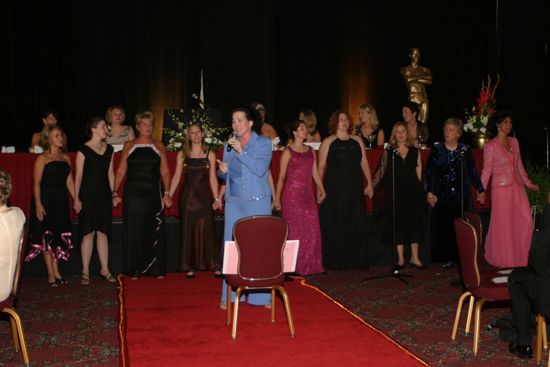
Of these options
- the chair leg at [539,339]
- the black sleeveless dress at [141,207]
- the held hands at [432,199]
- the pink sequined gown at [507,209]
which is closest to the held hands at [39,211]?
the black sleeveless dress at [141,207]

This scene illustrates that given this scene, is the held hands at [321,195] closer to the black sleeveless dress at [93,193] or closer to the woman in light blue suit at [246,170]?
the woman in light blue suit at [246,170]

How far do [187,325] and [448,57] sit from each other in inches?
389

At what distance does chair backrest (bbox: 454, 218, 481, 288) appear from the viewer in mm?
5426

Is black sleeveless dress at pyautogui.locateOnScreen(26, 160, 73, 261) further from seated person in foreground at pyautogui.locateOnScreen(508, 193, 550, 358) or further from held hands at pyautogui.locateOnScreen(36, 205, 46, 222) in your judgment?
seated person in foreground at pyautogui.locateOnScreen(508, 193, 550, 358)

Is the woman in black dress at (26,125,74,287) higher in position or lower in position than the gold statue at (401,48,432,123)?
lower

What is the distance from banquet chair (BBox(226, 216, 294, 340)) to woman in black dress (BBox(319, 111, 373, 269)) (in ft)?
10.4

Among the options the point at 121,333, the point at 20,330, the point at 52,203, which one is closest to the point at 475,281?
the point at 121,333

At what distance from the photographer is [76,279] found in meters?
8.63

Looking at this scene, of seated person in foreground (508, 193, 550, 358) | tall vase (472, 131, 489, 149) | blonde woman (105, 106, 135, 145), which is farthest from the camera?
tall vase (472, 131, 489, 149)

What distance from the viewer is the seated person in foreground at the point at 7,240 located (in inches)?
197

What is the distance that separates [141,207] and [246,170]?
2280 millimetres

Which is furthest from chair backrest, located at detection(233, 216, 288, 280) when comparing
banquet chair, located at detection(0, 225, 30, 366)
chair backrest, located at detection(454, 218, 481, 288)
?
banquet chair, located at detection(0, 225, 30, 366)

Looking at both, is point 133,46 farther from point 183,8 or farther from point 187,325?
point 187,325

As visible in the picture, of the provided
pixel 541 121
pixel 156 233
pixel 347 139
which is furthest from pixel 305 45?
pixel 156 233
